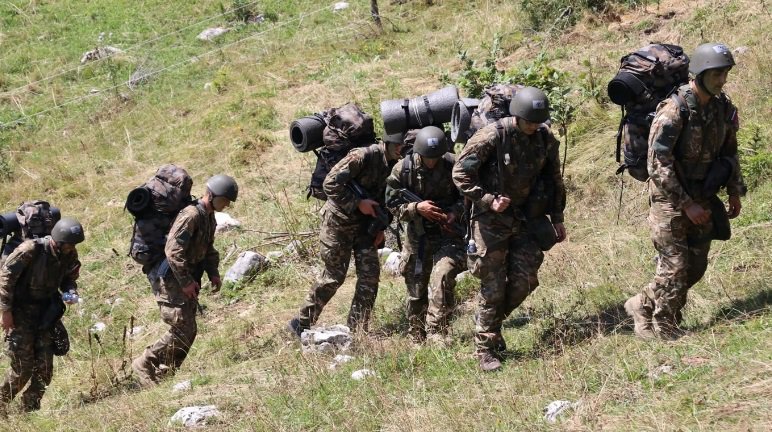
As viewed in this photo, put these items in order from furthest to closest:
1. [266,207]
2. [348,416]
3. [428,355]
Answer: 1. [266,207]
2. [428,355]
3. [348,416]

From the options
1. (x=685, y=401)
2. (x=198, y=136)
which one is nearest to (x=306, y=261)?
(x=198, y=136)

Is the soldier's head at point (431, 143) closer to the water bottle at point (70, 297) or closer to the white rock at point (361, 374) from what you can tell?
the white rock at point (361, 374)

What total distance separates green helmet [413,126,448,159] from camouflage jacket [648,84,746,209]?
1.53 metres

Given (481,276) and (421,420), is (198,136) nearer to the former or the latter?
(481,276)

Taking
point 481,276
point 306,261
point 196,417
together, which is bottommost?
point 306,261

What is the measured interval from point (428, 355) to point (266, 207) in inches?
237

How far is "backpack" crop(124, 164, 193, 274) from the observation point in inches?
291

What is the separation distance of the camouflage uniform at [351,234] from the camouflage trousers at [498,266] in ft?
4.69

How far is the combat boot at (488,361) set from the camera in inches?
232

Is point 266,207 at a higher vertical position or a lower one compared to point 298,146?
lower

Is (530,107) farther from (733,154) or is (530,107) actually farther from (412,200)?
(412,200)

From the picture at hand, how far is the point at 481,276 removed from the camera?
6074 mm

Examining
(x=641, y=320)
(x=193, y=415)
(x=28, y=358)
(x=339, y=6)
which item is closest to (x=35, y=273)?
(x=28, y=358)

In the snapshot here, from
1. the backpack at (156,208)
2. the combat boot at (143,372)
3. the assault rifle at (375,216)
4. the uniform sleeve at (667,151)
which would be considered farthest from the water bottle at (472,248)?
the combat boot at (143,372)
